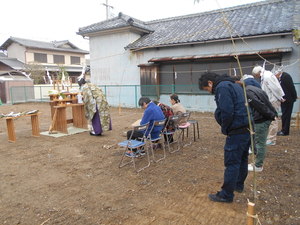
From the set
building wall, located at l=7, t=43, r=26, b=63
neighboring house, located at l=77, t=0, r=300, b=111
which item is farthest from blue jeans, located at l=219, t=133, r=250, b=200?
building wall, located at l=7, t=43, r=26, b=63

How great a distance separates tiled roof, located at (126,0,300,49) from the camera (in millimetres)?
9680

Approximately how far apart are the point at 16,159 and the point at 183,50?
29.1ft

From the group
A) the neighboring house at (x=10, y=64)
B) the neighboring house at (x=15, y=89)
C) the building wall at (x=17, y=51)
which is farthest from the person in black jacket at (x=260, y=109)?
the building wall at (x=17, y=51)

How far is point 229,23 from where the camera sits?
10.8 meters

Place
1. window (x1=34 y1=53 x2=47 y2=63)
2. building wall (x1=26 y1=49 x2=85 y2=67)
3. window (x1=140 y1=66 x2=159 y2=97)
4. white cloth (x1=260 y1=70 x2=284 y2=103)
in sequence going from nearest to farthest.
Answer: white cloth (x1=260 y1=70 x2=284 y2=103), window (x1=140 y1=66 x2=159 y2=97), building wall (x1=26 y1=49 x2=85 y2=67), window (x1=34 y1=53 x2=47 y2=63)

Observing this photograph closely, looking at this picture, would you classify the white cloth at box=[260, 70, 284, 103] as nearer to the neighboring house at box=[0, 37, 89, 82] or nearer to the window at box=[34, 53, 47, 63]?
the neighboring house at box=[0, 37, 89, 82]

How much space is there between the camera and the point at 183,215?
2.68 meters

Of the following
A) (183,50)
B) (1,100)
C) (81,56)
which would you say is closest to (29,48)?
(81,56)

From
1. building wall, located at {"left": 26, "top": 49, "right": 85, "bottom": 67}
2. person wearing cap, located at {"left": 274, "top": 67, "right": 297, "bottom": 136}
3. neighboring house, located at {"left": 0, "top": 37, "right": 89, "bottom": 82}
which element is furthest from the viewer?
building wall, located at {"left": 26, "top": 49, "right": 85, "bottom": 67}

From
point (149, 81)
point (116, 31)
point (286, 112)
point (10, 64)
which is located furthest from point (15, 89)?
point (286, 112)

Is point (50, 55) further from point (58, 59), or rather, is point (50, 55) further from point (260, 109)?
point (260, 109)

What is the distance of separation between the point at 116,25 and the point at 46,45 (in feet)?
64.0

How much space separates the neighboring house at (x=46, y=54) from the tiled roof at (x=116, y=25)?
11.3 meters

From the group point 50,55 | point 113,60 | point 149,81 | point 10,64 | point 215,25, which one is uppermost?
point 50,55
